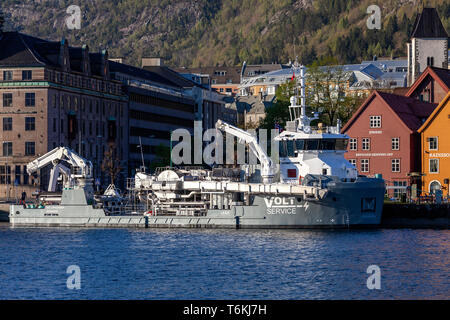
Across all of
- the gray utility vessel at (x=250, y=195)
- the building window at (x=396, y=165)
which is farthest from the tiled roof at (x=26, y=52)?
the building window at (x=396, y=165)

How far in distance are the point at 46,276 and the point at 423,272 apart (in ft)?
70.3

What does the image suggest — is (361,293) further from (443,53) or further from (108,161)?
(443,53)

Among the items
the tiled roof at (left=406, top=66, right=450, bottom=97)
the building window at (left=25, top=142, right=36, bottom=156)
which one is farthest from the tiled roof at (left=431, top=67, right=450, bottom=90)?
the building window at (left=25, top=142, right=36, bottom=156)

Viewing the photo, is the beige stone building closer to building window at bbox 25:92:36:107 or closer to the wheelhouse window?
building window at bbox 25:92:36:107

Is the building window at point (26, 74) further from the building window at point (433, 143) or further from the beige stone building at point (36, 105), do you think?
the building window at point (433, 143)

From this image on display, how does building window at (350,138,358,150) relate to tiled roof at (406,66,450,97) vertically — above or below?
below

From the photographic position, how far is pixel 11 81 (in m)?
136

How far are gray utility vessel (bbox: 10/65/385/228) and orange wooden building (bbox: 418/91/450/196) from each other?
1867 cm

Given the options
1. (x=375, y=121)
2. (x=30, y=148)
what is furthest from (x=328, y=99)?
(x=30, y=148)

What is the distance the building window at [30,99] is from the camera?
137 metres

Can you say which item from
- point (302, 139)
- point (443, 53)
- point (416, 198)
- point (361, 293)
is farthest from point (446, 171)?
point (443, 53)

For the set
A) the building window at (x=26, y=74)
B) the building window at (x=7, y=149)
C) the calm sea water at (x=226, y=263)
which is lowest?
the calm sea water at (x=226, y=263)

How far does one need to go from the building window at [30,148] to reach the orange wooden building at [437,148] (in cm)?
4890

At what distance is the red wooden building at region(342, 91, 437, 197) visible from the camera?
379 ft
